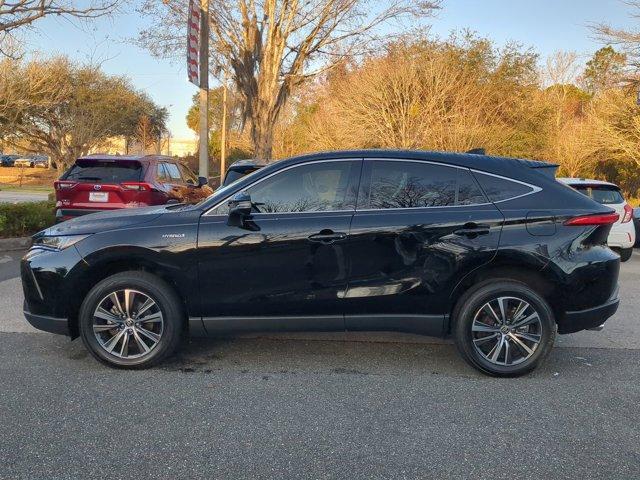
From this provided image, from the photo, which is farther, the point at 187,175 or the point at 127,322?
the point at 187,175

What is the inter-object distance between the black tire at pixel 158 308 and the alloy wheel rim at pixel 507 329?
2.30 meters

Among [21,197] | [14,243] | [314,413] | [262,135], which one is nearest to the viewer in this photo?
[314,413]

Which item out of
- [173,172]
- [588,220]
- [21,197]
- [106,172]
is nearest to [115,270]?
[588,220]

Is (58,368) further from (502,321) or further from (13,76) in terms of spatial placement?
(13,76)

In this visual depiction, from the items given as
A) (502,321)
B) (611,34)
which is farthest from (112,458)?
(611,34)

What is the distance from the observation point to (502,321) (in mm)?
4094

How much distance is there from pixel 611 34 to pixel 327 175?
60.6 feet

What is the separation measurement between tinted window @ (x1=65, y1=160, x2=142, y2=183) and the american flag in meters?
4.62

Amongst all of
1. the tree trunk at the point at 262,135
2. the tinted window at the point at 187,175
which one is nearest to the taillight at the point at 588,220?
the tinted window at the point at 187,175

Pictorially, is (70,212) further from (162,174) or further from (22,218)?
(22,218)

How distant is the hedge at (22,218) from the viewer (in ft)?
31.3

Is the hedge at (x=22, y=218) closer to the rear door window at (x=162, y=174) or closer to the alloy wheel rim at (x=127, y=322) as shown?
the rear door window at (x=162, y=174)

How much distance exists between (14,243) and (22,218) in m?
0.63

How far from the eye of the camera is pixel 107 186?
8.21m
